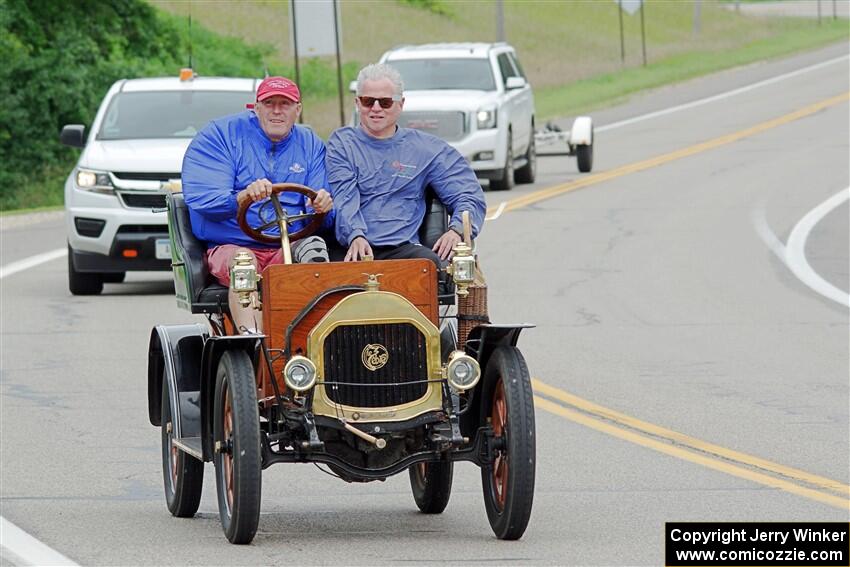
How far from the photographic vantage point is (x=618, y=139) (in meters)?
38.0

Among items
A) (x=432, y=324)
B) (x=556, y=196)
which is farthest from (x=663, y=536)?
(x=556, y=196)

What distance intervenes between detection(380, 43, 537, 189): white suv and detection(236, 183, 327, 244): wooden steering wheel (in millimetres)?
17860

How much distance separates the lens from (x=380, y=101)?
324 inches

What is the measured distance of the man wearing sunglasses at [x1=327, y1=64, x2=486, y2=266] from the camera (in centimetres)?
816

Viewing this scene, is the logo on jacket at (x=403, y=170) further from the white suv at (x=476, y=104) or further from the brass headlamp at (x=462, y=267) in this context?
the white suv at (x=476, y=104)

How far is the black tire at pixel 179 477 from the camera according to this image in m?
8.17

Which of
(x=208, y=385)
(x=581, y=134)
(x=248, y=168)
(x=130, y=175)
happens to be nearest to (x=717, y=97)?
(x=581, y=134)

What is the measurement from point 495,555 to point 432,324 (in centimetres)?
97

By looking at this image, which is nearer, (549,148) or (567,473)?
(567,473)

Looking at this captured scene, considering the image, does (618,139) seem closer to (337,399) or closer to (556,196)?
(556,196)

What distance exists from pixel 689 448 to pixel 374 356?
3.05 metres

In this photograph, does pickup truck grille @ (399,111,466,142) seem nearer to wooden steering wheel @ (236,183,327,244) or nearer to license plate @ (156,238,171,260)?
license plate @ (156,238,171,260)

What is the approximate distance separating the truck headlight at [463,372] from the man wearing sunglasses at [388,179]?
0.76m

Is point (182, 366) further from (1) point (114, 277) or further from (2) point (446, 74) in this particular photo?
(2) point (446, 74)
